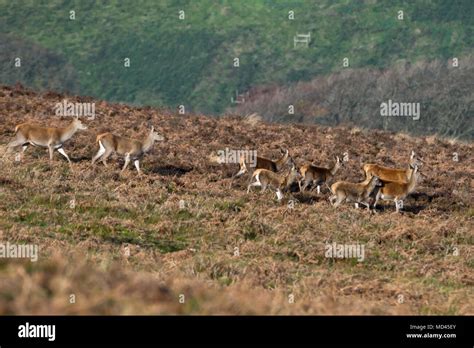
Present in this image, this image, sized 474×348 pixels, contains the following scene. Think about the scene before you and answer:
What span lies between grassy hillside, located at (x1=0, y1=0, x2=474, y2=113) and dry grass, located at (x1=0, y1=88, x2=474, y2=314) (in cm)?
5970

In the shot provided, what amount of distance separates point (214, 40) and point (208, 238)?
82.3 m

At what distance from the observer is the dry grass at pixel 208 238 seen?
420 inches

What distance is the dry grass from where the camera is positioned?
10.7 meters

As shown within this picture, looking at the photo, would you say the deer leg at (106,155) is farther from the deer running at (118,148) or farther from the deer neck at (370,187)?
the deer neck at (370,187)

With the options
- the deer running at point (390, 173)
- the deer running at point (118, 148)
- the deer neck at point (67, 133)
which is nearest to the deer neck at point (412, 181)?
the deer running at point (390, 173)

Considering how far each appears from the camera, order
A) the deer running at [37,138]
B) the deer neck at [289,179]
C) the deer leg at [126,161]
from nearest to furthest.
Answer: the deer neck at [289,179] < the deer leg at [126,161] < the deer running at [37,138]

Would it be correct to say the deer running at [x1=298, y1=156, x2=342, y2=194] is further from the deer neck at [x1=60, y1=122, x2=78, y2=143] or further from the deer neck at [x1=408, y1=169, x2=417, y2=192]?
the deer neck at [x1=60, y1=122, x2=78, y2=143]

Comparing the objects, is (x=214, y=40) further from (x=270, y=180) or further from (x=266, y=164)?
(x=270, y=180)

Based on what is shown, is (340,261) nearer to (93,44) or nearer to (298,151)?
(298,151)

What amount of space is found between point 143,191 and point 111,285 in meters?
12.2

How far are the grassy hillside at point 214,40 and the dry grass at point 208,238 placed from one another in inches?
2351

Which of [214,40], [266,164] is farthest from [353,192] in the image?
[214,40]

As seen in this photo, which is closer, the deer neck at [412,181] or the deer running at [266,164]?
the deer neck at [412,181]

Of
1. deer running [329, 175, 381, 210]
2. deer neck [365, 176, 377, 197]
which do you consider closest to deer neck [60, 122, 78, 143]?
deer running [329, 175, 381, 210]
